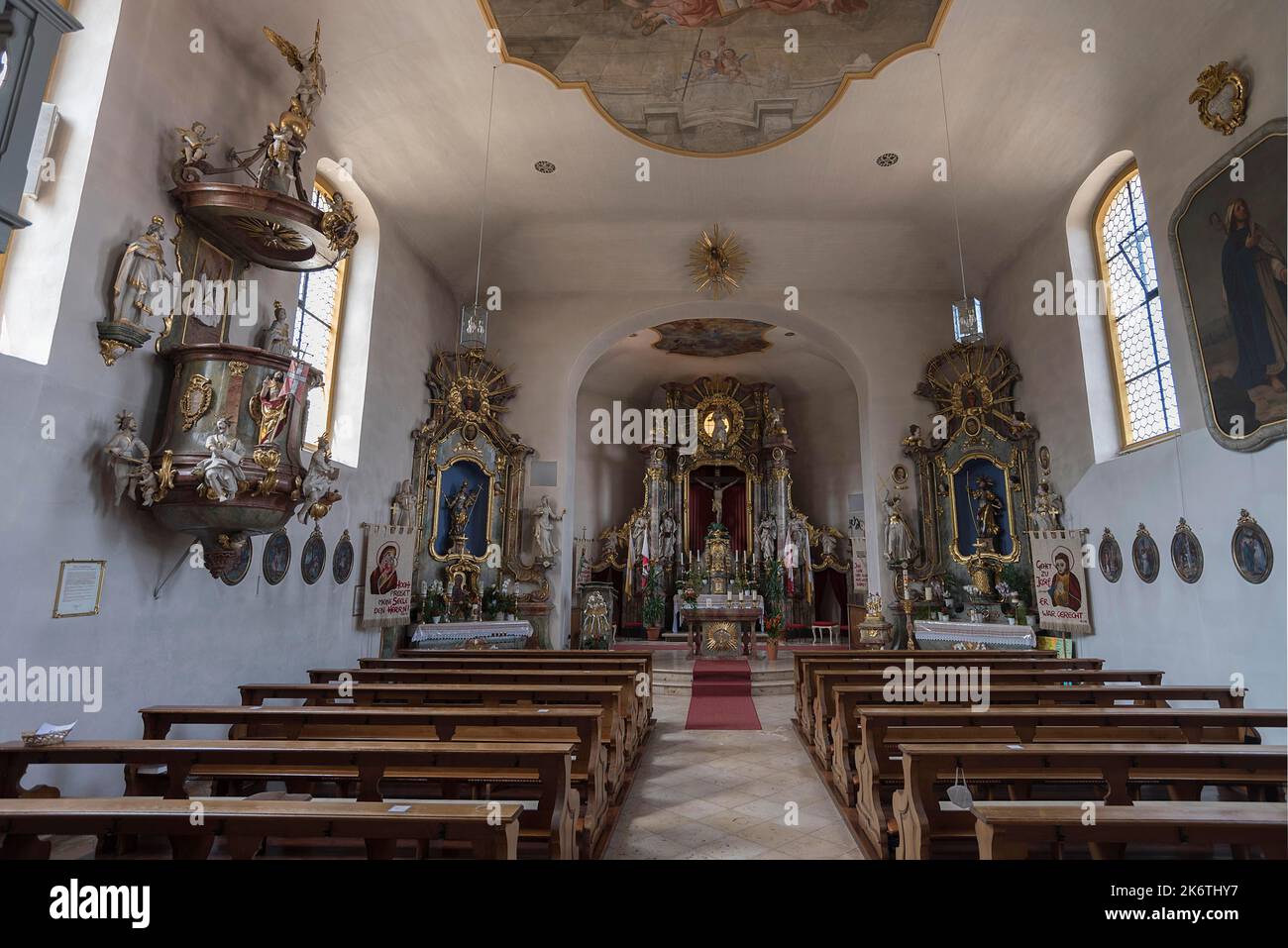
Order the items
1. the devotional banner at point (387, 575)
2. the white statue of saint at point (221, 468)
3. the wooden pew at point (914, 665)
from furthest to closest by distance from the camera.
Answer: the devotional banner at point (387, 575) < the wooden pew at point (914, 665) < the white statue of saint at point (221, 468)

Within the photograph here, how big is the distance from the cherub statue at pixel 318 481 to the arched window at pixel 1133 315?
344 inches

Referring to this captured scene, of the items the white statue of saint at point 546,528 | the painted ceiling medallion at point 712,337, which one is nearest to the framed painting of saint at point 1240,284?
the white statue of saint at point 546,528

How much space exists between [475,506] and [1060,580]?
8.93m

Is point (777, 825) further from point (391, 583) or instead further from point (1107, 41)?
point (1107, 41)

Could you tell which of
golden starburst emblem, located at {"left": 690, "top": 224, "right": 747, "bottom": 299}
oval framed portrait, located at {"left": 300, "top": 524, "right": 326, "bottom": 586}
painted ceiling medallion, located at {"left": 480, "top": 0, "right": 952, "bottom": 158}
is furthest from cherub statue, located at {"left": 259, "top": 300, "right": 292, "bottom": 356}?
golden starburst emblem, located at {"left": 690, "top": 224, "right": 747, "bottom": 299}

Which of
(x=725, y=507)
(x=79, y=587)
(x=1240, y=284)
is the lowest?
(x=79, y=587)

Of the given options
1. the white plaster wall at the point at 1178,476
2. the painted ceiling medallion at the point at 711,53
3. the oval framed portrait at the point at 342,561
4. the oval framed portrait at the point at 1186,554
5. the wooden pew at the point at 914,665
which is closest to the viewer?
the white plaster wall at the point at 1178,476

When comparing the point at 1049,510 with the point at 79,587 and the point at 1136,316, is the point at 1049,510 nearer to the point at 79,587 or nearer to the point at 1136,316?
the point at 1136,316

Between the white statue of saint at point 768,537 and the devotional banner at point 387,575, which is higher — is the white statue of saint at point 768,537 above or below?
above

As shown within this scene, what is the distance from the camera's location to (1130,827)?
2.07 meters

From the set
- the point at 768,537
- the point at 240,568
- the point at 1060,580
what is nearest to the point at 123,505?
the point at 240,568

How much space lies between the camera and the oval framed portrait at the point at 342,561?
7719 mm

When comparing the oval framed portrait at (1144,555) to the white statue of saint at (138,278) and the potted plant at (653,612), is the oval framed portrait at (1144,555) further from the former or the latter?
the potted plant at (653,612)

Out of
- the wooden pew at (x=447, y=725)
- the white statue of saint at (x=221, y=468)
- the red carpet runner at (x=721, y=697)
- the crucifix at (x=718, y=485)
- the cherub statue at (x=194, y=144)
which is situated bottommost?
the red carpet runner at (x=721, y=697)
